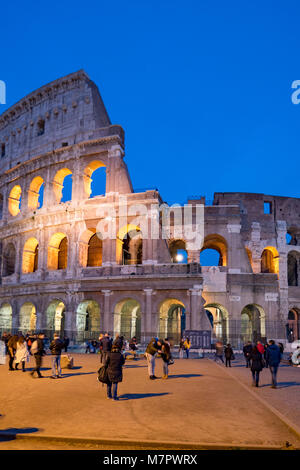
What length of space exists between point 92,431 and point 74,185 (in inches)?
974

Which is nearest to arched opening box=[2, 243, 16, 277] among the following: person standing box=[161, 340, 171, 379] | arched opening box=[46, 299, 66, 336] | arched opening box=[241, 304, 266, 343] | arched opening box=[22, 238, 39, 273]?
arched opening box=[22, 238, 39, 273]

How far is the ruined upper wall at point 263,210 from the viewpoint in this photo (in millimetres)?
30766

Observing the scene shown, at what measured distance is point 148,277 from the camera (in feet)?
83.3

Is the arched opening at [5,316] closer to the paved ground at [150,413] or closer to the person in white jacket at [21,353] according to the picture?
the person in white jacket at [21,353]

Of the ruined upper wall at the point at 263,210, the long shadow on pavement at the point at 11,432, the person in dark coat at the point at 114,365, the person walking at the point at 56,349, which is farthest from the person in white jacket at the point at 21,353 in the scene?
the ruined upper wall at the point at 263,210

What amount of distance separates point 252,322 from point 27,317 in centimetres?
1860

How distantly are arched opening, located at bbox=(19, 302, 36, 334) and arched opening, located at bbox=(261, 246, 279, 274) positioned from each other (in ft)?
65.3

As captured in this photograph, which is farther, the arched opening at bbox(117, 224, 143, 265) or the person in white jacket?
the arched opening at bbox(117, 224, 143, 265)

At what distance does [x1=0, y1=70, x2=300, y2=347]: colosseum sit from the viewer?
1029 inches

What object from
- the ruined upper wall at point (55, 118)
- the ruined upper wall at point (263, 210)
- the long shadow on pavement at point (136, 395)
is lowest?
the long shadow on pavement at point (136, 395)

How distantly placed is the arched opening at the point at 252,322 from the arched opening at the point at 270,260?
357cm

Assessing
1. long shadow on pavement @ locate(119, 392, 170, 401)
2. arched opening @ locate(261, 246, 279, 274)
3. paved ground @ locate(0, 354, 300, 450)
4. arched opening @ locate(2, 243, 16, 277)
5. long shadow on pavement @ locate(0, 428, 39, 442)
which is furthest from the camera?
arched opening @ locate(2, 243, 16, 277)

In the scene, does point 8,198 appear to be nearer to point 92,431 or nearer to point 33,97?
point 33,97

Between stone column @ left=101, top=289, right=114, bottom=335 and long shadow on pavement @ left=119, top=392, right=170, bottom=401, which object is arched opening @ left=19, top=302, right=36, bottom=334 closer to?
stone column @ left=101, top=289, right=114, bottom=335
